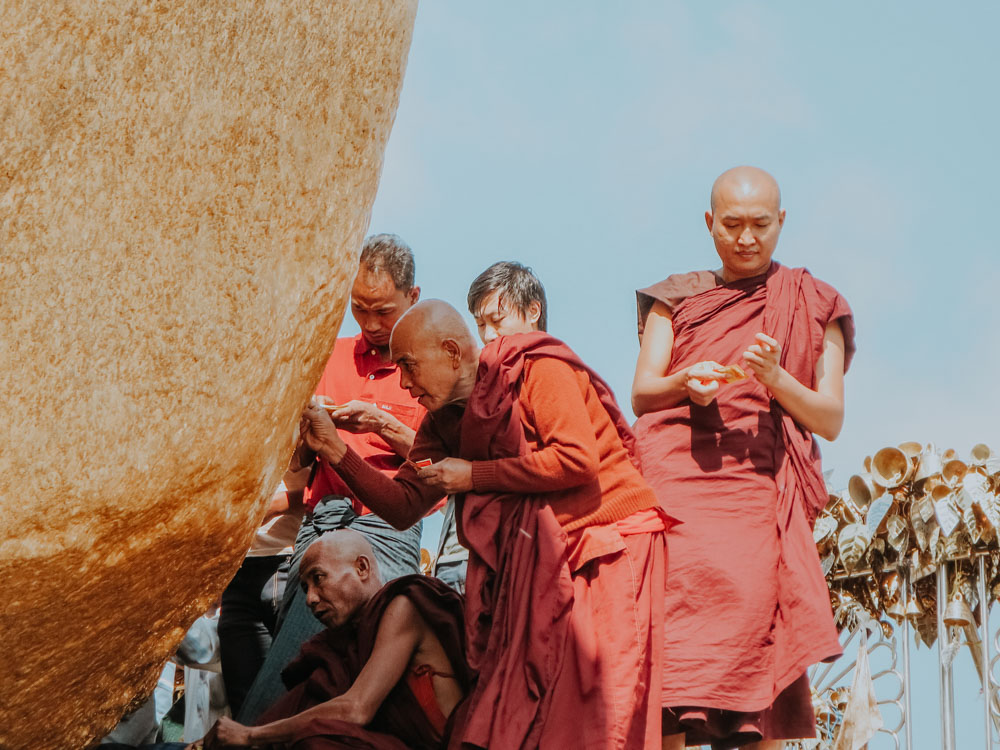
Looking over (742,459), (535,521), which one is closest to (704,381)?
(742,459)

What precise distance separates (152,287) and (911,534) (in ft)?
13.3

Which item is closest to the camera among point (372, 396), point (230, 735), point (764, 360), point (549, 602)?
point (549, 602)

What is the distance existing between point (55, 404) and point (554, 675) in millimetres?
1565

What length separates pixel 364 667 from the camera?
166 inches

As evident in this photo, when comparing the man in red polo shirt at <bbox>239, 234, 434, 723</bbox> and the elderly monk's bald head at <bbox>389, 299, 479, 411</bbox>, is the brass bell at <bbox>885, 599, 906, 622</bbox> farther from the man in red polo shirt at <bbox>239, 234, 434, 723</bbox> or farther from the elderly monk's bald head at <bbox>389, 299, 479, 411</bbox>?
the elderly monk's bald head at <bbox>389, 299, 479, 411</bbox>

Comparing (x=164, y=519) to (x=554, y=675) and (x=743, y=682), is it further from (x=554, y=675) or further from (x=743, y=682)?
(x=743, y=682)

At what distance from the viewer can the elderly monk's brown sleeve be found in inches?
163

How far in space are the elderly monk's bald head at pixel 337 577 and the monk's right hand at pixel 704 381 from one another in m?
1.15

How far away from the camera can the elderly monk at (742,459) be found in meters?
4.20

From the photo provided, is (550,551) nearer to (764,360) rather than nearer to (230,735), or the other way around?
(764,360)

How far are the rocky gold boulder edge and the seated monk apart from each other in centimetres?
79

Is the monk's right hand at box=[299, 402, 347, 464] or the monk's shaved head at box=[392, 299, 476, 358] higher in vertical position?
the monk's shaved head at box=[392, 299, 476, 358]

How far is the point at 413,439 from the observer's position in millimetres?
4523

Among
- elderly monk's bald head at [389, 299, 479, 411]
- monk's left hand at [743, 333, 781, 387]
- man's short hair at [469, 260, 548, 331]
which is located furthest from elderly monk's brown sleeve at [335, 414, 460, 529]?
monk's left hand at [743, 333, 781, 387]
